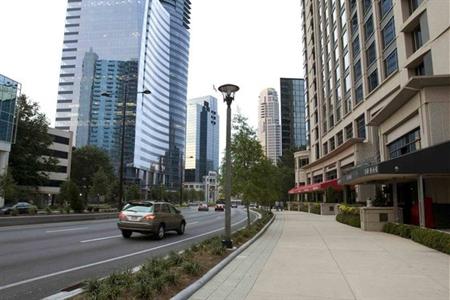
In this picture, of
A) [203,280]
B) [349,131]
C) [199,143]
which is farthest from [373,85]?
[199,143]

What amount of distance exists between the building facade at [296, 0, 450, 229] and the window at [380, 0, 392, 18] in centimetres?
9

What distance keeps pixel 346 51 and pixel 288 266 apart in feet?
138

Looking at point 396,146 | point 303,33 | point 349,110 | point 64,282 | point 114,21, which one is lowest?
point 64,282

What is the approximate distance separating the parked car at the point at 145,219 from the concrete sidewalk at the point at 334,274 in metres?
4.81

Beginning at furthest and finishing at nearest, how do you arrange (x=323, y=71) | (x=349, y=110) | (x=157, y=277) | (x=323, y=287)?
1. (x=323, y=71)
2. (x=349, y=110)
3. (x=323, y=287)
4. (x=157, y=277)

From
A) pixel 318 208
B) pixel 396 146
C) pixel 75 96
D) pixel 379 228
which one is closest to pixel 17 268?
pixel 379 228

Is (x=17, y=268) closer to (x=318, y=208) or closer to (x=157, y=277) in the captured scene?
(x=157, y=277)

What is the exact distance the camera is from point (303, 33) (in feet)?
255

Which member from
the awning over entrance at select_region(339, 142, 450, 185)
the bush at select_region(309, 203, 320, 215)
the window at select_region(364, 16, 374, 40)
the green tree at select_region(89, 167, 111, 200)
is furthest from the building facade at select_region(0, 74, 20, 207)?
the awning over entrance at select_region(339, 142, 450, 185)

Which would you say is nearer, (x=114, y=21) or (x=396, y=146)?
(x=396, y=146)

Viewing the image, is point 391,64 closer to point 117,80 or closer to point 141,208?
point 141,208

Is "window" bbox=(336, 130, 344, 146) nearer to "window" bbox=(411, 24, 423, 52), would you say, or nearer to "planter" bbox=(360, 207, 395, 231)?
"window" bbox=(411, 24, 423, 52)

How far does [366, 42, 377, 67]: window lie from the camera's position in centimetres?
3719

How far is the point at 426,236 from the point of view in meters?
13.9
